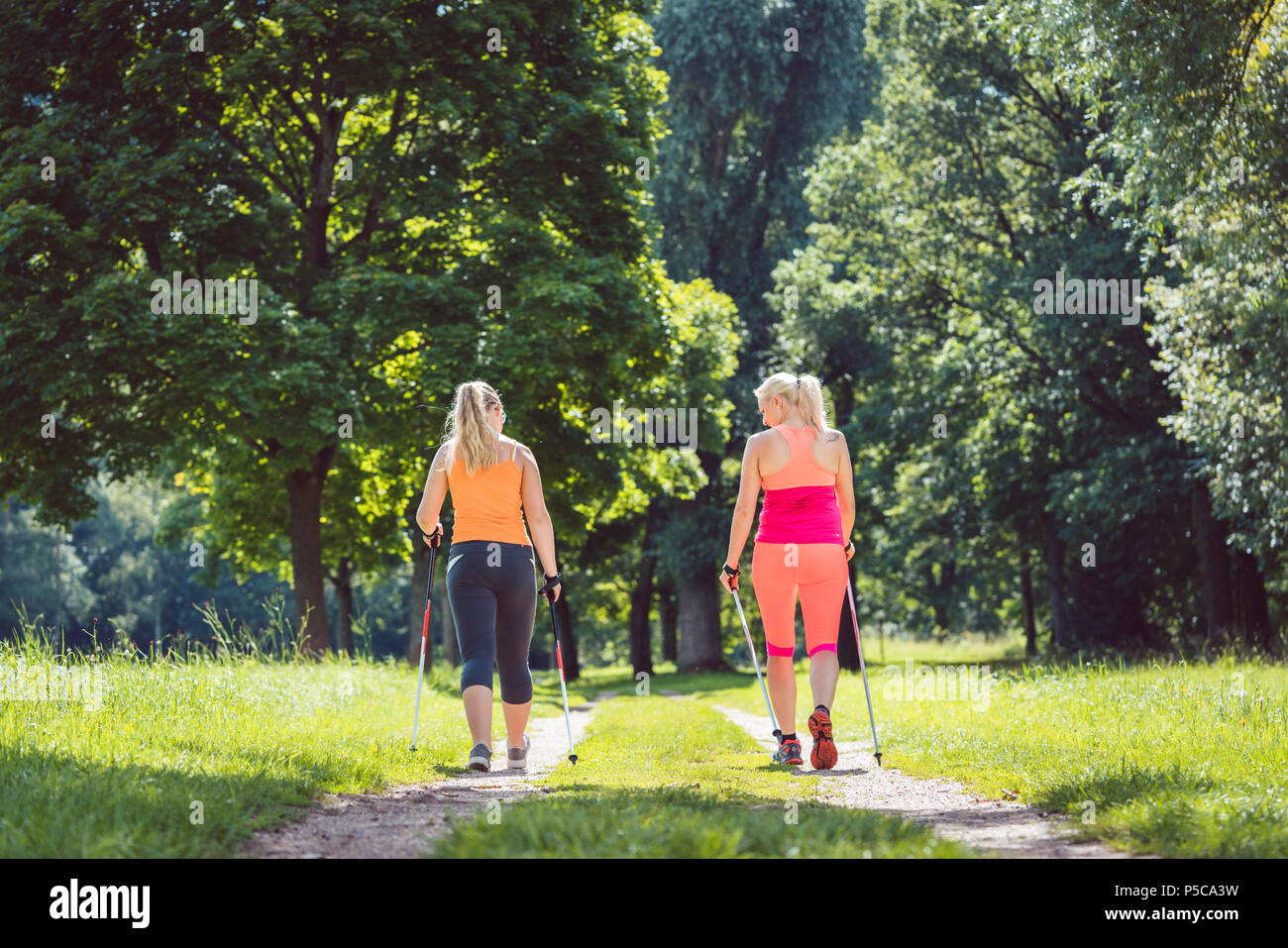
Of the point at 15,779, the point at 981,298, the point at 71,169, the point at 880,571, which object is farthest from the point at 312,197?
the point at 880,571

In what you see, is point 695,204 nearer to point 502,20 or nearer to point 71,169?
point 502,20

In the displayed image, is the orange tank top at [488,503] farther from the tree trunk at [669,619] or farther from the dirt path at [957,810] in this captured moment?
the tree trunk at [669,619]

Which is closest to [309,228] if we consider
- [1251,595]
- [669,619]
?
[1251,595]

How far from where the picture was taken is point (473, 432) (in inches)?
287

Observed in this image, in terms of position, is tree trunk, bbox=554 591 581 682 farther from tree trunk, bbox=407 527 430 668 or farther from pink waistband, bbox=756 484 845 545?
pink waistband, bbox=756 484 845 545

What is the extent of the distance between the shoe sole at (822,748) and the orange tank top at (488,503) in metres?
2.18

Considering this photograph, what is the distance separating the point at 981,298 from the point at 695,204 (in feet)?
26.7

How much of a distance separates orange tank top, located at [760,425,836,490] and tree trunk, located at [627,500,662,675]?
2342cm

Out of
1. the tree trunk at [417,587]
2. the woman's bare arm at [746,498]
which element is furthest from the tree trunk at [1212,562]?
the woman's bare arm at [746,498]

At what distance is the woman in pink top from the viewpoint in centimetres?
753

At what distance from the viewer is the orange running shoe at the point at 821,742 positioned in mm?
7172

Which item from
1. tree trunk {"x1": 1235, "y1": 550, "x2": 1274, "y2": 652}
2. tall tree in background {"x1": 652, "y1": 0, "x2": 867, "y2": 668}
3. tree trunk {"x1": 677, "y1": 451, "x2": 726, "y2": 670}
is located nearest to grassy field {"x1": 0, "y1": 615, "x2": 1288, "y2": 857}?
tree trunk {"x1": 1235, "y1": 550, "x2": 1274, "y2": 652}

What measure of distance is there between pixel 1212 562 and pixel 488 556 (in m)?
19.7

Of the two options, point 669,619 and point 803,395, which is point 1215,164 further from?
point 669,619
